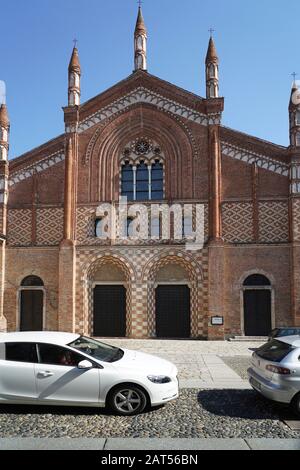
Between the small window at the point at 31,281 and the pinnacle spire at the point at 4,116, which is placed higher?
the pinnacle spire at the point at 4,116

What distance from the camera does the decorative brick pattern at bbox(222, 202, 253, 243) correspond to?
68.4 ft

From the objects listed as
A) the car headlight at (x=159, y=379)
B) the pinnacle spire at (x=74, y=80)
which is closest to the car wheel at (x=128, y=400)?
the car headlight at (x=159, y=379)

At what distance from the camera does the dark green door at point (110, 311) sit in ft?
70.4

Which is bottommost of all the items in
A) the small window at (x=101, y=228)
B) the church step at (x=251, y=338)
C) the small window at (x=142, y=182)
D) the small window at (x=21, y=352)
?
the church step at (x=251, y=338)

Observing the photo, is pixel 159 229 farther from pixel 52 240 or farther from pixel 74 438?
pixel 74 438

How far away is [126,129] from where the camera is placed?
22734 millimetres

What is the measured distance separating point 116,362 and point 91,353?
64 centimetres

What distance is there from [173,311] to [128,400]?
1356 centimetres

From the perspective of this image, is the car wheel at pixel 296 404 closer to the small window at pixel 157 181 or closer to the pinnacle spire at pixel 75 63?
the small window at pixel 157 181

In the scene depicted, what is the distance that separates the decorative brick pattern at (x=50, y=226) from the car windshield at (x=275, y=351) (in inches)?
594

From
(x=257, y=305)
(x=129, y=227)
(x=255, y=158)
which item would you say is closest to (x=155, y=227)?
(x=129, y=227)

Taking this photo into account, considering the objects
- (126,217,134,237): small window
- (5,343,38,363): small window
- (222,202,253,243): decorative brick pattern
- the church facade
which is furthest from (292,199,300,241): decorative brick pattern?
(5,343,38,363): small window

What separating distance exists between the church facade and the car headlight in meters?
12.4
